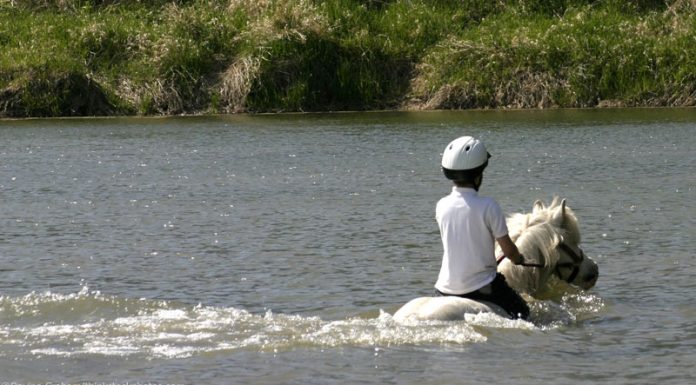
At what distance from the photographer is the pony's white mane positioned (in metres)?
9.40

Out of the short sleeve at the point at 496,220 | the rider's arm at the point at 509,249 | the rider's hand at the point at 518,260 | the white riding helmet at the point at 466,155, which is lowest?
the rider's hand at the point at 518,260

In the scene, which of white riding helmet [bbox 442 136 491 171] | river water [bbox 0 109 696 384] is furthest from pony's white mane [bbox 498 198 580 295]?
white riding helmet [bbox 442 136 491 171]

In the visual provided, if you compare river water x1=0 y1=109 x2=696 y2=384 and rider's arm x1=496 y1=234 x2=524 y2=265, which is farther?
rider's arm x1=496 y1=234 x2=524 y2=265

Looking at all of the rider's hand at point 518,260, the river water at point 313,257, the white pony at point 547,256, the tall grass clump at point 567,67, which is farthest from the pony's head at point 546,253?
the tall grass clump at point 567,67

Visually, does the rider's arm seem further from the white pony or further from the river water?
the river water

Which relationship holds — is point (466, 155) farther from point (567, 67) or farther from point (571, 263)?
point (567, 67)

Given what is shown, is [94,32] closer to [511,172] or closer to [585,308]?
[511,172]

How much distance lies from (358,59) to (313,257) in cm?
1878

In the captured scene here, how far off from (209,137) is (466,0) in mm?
10533

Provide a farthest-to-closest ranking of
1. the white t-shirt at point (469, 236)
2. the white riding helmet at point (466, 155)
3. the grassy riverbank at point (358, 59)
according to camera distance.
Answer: the grassy riverbank at point (358, 59)
the white t-shirt at point (469, 236)
the white riding helmet at point (466, 155)

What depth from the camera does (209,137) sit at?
2436 cm

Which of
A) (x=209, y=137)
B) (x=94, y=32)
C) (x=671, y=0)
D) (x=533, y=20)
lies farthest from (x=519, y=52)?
(x=94, y=32)

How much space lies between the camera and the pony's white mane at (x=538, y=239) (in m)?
9.40

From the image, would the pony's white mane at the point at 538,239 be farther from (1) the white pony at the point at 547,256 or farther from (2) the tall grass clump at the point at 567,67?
(2) the tall grass clump at the point at 567,67
